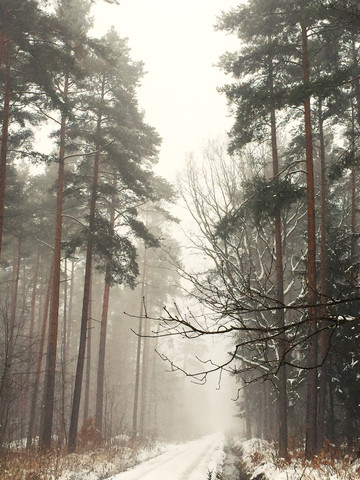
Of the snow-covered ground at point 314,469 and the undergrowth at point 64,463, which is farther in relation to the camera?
the undergrowth at point 64,463

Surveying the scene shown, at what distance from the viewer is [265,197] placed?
9.67m

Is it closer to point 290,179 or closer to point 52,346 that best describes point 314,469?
point 290,179

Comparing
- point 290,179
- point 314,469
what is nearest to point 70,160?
point 290,179

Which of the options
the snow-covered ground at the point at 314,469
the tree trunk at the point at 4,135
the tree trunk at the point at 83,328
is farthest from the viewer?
the tree trunk at the point at 83,328

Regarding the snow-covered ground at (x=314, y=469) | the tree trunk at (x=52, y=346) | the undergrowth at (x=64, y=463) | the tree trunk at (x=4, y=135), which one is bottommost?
the undergrowth at (x=64, y=463)

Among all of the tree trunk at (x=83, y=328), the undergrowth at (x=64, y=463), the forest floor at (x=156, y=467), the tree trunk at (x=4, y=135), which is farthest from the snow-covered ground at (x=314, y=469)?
the tree trunk at (x=4, y=135)

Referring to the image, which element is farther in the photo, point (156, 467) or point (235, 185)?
point (235, 185)

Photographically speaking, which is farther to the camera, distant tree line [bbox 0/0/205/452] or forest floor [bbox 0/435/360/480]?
distant tree line [bbox 0/0/205/452]

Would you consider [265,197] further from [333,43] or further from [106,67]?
[106,67]

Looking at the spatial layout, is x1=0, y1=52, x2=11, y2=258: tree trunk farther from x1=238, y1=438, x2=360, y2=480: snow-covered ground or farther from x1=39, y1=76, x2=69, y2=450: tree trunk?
x1=238, y1=438, x2=360, y2=480: snow-covered ground

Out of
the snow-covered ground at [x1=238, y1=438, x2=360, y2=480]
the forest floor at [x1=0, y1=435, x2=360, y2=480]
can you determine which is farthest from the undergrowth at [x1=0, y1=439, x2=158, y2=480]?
the snow-covered ground at [x1=238, y1=438, x2=360, y2=480]

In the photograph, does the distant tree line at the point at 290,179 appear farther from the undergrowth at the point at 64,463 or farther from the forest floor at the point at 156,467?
the undergrowth at the point at 64,463

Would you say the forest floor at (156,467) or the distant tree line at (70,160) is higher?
the distant tree line at (70,160)

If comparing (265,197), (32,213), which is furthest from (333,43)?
(32,213)
